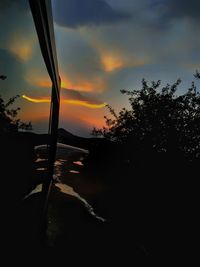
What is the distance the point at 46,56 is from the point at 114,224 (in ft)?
12.3

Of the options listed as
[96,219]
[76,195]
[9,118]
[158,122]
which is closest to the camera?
[9,118]

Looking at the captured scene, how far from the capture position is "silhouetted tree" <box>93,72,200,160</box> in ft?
37.2

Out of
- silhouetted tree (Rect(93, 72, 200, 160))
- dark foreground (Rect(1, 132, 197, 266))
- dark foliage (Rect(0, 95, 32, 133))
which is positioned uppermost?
silhouetted tree (Rect(93, 72, 200, 160))

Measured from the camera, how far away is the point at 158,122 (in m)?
12.1

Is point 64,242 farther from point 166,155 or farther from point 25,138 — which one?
point 166,155

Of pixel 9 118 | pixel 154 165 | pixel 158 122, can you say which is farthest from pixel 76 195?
pixel 158 122

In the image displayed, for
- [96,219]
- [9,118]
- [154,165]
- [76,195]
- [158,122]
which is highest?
[158,122]

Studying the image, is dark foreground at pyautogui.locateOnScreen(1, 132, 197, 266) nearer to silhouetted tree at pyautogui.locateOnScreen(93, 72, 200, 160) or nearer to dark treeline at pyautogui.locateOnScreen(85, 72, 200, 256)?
dark treeline at pyautogui.locateOnScreen(85, 72, 200, 256)

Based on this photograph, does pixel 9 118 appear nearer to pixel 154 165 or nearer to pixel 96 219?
pixel 96 219

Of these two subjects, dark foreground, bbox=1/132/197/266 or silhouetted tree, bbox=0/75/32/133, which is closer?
silhouetted tree, bbox=0/75/32/133

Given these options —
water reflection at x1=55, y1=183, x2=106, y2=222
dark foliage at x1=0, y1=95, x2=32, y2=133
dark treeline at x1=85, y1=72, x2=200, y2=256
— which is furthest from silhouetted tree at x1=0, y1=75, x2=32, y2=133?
water reflection at x1=55, y1=183, x2=106, y2=222

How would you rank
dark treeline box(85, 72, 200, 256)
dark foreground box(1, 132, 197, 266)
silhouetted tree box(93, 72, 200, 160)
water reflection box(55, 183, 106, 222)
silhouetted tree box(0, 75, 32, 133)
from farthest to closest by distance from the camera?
silhouetted tree box(93, 72, 200, 160)
dark treeline box(85, 72, 200, 256)
water reflection box(55, 183, 106, 222)
dark foreground box(1, 132, 197, 266)
silhouetted tree box(0, 75, 32, 133)

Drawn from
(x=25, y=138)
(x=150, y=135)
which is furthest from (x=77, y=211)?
(x=150, y=135)

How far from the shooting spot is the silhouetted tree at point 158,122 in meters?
11.3
